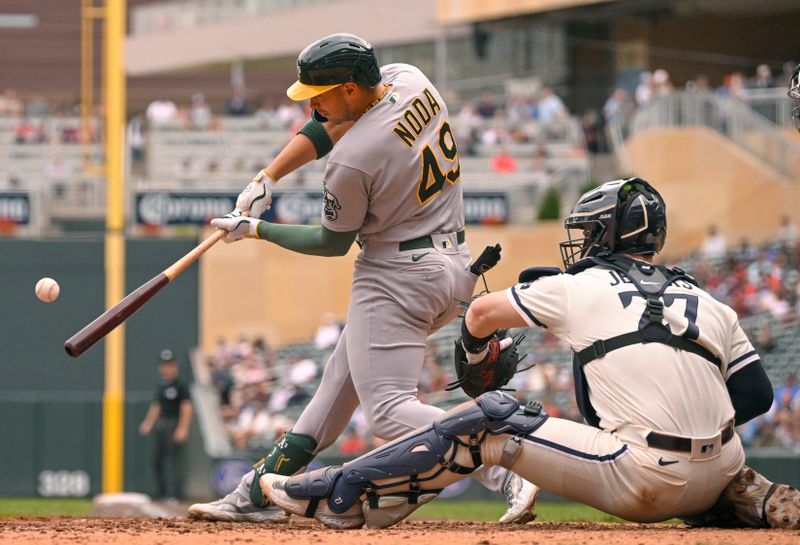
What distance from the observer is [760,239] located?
20.1m

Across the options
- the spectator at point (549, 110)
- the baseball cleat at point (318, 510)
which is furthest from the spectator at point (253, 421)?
the baseball cleat at point (318, 510)

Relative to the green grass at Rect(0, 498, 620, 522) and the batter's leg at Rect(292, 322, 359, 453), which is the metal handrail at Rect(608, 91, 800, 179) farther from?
the batter's leg at Rect(292, 322, 359, 453)

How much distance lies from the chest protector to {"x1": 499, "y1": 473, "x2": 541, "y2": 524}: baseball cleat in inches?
19.2

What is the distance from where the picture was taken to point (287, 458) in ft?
19.5

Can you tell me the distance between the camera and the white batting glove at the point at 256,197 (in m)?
6.08

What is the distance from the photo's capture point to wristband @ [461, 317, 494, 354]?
210 inches

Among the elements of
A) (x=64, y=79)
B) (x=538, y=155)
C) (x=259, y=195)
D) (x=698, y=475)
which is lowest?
(x=698, y=475)

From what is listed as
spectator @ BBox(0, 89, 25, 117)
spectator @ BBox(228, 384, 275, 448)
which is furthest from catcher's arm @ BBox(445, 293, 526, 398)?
spectator @ BBox(0, 89, 25, 117)

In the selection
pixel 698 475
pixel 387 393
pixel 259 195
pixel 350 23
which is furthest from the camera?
pixel 350 23

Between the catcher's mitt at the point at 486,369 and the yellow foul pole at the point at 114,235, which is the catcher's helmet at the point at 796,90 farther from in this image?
the yellow foul pole at the point at 114,235

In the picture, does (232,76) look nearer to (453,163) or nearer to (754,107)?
(754,107)

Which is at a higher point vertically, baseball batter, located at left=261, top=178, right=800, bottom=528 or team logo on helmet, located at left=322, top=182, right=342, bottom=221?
team logo on helmet, located at left=322, top=182, right=342, bottom=221

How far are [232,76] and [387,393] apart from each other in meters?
34.5

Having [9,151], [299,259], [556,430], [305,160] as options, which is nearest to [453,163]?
[305,160]
